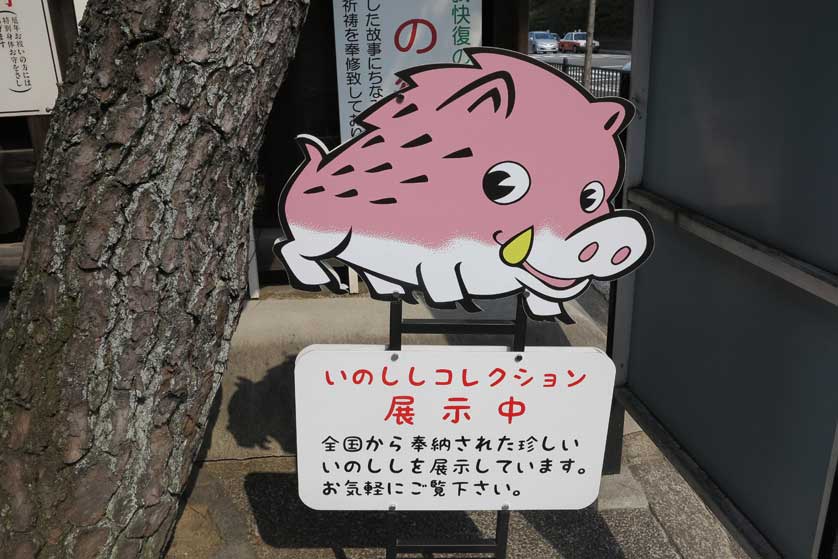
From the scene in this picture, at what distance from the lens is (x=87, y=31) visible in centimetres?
192

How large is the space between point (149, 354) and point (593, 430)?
5.16 ft

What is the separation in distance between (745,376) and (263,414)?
2.68m

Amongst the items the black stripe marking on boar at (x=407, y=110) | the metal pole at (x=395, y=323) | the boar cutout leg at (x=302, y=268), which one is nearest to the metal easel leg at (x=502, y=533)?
the metal pole at (x=395, y=323)

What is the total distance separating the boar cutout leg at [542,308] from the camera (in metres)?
2.42

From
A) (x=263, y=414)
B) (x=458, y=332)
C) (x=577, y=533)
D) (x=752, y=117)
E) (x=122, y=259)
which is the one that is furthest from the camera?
(x=263, y=414)

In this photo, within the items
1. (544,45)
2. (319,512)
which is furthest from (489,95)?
(544,45)

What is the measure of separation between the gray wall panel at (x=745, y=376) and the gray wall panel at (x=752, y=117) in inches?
7.4

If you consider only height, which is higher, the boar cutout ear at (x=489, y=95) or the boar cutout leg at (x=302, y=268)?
the boar cutout ear at (x=489, y=95)

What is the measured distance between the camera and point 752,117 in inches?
88.7

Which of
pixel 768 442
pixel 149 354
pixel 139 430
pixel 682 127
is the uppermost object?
pixel 682 127

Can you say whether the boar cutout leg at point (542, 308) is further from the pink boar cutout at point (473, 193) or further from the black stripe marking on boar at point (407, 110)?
the black stripe marking on boar at point (407, 110)

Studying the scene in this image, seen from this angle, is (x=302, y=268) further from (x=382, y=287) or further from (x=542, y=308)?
(x=542, y=308)

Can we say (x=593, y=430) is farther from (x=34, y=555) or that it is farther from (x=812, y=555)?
(x=34, y=555)

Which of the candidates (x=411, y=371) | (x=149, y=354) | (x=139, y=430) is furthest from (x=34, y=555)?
(x=411, y=371)
